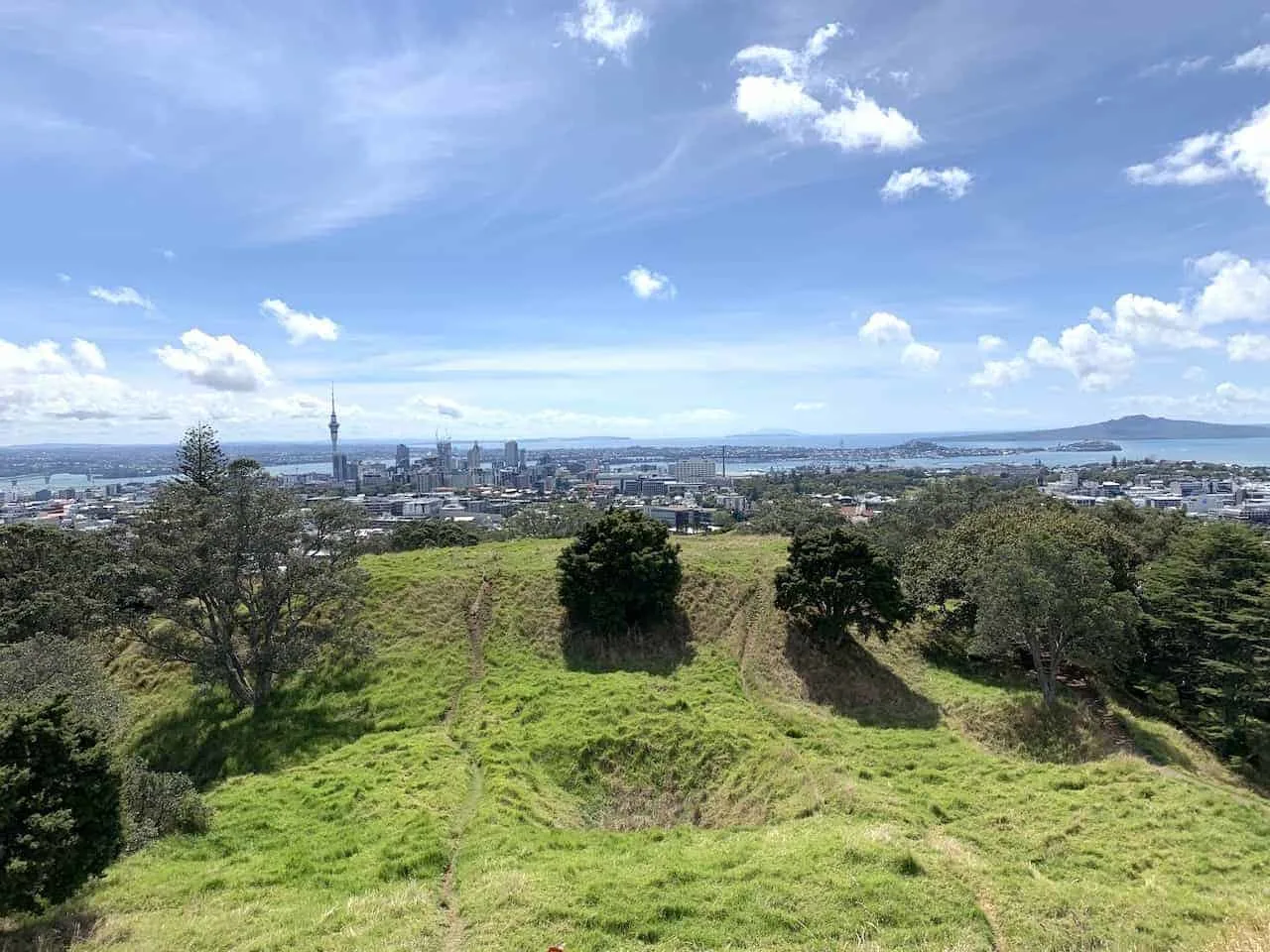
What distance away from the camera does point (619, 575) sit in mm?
32094

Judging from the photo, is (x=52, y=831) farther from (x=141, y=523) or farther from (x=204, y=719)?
(x=141, y=523)

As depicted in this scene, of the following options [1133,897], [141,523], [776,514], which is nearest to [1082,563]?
[1133,897]

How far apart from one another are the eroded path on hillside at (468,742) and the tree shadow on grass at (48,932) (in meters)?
6.92

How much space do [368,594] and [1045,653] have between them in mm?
32679

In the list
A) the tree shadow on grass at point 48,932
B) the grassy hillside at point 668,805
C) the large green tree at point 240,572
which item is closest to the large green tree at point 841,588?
the grassy hillside at point 668,805

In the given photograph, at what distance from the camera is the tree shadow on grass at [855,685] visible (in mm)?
27531

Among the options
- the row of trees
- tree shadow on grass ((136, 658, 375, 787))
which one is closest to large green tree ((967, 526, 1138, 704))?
tree shadow on grass ((136, 658, 375, 787))

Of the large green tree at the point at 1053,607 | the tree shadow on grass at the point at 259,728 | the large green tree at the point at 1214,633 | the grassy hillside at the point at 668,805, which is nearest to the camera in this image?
the grassy hillside at the point at 668,805

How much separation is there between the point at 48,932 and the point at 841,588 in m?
27.2

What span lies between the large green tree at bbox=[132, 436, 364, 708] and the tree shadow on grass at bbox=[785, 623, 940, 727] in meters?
20.7

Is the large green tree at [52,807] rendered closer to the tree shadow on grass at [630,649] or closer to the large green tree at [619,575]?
the tree shadow on grass at [630,649]

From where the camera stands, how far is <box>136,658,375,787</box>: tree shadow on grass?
2461 centimetres

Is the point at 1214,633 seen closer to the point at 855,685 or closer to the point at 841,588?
the point at 855,685

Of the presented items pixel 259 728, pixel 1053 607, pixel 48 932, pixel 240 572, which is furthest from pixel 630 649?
pixel 48 932
